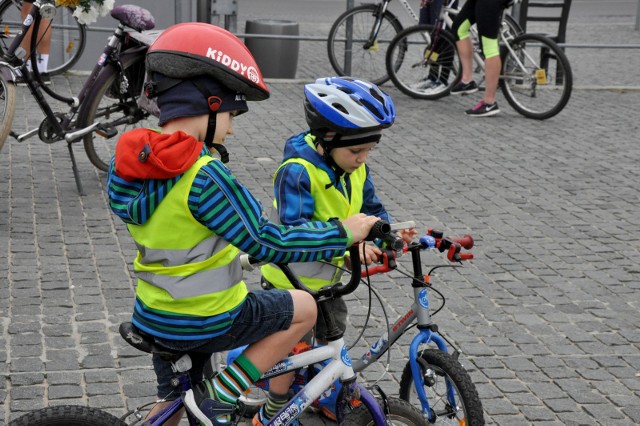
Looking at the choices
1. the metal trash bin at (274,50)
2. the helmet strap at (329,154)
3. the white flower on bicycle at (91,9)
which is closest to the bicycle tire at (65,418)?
the helmet strap at (329,154)

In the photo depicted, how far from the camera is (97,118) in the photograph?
8.13 m


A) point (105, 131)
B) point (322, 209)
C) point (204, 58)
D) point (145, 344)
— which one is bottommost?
point (105, 131)

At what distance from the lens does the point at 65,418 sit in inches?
123

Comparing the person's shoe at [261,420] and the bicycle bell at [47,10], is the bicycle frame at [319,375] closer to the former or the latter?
the person's shoe at [261,420]

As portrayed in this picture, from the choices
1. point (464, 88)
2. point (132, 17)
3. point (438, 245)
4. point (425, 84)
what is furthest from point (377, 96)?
point (425, 84)

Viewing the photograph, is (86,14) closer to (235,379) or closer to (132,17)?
(132,17)

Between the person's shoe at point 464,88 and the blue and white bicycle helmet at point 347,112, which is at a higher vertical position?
the blue and white bicycle helmet at point 347,112

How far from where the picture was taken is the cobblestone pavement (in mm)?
4875

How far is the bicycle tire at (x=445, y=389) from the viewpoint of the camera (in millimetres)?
3896

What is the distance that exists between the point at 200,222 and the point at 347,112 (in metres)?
0.93

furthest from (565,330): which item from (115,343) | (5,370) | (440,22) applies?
(440,22)

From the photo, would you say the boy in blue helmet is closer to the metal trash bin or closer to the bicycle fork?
the bicycle fork

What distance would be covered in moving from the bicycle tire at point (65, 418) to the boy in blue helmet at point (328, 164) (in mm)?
777

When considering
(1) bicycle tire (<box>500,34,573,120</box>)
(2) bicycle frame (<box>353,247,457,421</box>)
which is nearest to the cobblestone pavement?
(1) bicycle tire (<box>500,34,573,120</box>)
